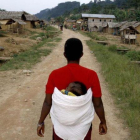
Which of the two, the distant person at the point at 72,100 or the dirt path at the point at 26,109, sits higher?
the distant person at the point at 72,100

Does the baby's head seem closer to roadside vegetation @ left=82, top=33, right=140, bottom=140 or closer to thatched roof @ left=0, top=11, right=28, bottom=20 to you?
roadside vegetation @ left=82, top=33, right=140, bottom=140

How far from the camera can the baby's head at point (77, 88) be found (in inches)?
64.3

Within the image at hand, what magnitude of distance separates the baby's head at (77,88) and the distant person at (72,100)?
0.04m

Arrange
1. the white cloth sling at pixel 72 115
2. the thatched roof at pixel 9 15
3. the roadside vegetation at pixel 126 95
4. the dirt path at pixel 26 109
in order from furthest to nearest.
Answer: the thatched roof at pixel 9 15 → the roadside vegetation at pixel 126 95 → the dirt path at pixel 26 109 → the white cloth sling at pixel 72 115

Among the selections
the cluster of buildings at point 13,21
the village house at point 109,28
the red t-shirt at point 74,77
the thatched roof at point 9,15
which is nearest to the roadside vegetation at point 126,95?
the red t-shirt at point 74,77

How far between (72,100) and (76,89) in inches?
4.2

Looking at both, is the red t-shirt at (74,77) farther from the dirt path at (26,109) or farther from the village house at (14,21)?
the village house at (14,21)

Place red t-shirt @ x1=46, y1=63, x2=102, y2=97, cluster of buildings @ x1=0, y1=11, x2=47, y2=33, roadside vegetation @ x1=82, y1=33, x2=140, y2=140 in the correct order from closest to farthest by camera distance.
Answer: red t-shirt @ x1=46, y1=63, x2=102, y2=97 → roadside vegetation @ x1=82, y1=33, x2=140, y2=140 → cluster of buildings @ x1=0, y1=11, x2=47, y2=33

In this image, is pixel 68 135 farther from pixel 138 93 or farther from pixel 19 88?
pixel 19 88

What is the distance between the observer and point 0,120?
11.9 feet

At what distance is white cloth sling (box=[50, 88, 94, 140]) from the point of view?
1602 mm

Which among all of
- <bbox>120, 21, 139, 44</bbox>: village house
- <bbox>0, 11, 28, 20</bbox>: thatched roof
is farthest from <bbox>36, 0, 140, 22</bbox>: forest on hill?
<bbox>0, 11, 28, 20</bbox>: thatched roof

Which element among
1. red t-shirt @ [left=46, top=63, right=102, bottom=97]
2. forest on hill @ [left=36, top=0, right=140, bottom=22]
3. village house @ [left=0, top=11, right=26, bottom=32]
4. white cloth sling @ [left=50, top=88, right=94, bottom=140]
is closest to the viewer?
white cloth sling @ [left=50, top=88, right=94, bottom=140]

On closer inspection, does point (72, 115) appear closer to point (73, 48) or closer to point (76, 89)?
point (76, 89)
